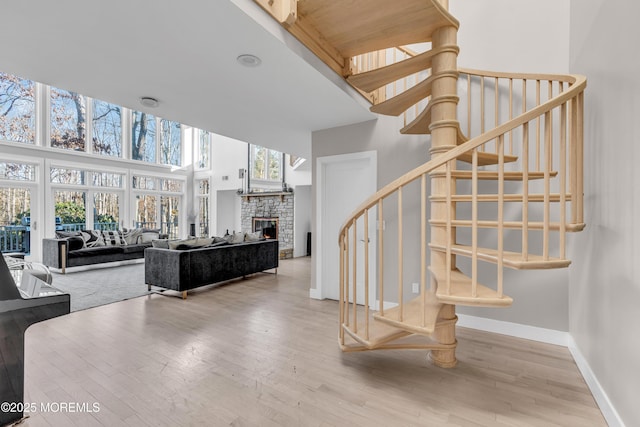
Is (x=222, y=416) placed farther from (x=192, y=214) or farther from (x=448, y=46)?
(x=192, y=214)

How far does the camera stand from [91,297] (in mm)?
4164

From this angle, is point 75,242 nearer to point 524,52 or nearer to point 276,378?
point 276,378

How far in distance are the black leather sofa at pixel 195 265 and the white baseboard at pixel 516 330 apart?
345cm

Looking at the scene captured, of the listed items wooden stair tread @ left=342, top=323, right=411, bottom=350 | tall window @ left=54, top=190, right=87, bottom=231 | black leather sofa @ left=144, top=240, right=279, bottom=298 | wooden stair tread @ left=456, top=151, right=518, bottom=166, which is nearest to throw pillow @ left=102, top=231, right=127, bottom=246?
tall window @ left=54, top=190, right=87, bottom=231

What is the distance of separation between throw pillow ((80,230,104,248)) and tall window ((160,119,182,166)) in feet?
12.0

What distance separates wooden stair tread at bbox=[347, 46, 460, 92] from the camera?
2344 mm

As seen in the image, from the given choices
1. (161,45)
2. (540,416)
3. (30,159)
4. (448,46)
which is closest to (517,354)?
(540,416)

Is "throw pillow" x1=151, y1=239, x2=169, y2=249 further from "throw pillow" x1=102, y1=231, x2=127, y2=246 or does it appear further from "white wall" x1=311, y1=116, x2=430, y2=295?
"throw pillow" x1=102, y1=231, x2=127, y2=246

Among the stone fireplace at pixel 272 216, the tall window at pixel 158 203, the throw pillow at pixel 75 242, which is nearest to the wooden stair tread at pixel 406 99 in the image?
the stone fireplace at pixel 272 216

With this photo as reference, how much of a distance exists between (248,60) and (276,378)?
2396 millimetres

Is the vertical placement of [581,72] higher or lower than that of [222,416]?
higher

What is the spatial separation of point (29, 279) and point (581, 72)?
4.33m

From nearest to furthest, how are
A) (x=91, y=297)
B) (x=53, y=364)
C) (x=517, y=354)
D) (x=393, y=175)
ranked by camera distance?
(x=53, y=364) < (x=517, y=354) < (x=393, y=175) < (x=91, y=297)

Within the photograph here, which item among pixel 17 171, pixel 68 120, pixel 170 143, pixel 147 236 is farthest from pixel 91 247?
pixel 170 143
